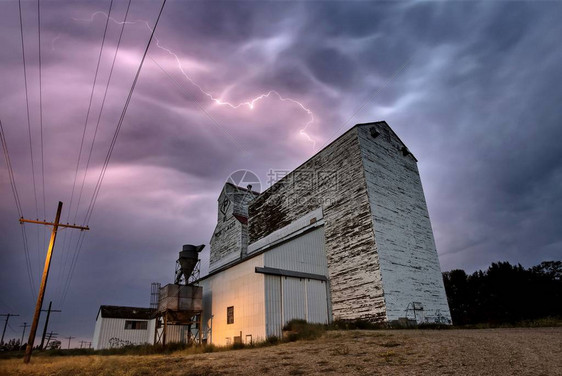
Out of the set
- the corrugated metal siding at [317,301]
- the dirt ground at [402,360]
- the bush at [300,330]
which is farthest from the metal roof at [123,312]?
the dirt ground at [402,360]

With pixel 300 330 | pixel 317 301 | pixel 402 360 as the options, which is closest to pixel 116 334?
pixel 317 301

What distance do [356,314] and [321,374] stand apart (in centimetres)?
1250

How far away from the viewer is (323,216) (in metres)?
23.8

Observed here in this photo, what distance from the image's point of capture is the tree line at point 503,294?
36.9 metres

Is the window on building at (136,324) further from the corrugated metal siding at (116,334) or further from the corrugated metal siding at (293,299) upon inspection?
the corrugated metal siding at (293,299)

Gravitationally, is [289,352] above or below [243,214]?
below

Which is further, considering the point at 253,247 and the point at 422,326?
the point at 253,247

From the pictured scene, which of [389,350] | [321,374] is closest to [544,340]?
[389,350]

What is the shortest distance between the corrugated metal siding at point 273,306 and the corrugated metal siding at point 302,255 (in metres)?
1.15

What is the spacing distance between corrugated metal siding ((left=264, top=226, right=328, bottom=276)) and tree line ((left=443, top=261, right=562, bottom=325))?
22892 millimetres

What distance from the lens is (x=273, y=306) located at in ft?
58.0

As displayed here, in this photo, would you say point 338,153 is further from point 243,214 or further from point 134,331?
point 134,331

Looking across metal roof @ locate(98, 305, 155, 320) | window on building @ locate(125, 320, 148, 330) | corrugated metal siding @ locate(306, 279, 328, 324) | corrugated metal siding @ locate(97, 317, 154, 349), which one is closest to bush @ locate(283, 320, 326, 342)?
corrugated metal siding @ locate(306, 279, 328, 324)

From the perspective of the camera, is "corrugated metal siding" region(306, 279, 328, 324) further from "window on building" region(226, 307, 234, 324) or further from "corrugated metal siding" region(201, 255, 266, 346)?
"window on building" region(226, 307, 234, 324)
